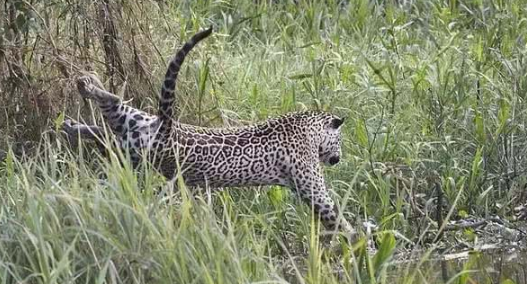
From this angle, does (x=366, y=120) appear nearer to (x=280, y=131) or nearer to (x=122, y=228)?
(x=280, y=131)

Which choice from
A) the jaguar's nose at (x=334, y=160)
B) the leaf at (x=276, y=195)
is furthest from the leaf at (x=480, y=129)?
the leaf at (x=276, y=195)

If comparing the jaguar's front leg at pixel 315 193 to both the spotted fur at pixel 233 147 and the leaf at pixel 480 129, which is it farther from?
the leaf at pixel 480 129

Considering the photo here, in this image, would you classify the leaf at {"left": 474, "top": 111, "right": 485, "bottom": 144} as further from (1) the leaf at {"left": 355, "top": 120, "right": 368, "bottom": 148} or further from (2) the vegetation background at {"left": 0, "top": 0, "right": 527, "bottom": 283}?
(1) the leaf at {"left": 355, "top": 120, "right": 368, "bottom": 148}

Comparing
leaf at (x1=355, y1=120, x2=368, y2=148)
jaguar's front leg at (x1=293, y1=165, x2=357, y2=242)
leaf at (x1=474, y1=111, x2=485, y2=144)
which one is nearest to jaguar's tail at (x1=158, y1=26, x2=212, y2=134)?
jaguar's front leg at (x1=293, y1=165, x2=357, y2=242)

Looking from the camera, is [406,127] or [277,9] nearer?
[406,127]

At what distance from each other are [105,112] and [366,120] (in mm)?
2087

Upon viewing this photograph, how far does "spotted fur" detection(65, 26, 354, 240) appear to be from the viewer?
6.63m

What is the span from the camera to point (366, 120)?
327 inches

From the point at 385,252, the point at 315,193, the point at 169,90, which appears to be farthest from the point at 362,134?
the point at 385,252

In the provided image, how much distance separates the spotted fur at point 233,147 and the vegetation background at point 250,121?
14cm

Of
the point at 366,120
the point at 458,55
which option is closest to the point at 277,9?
the point at 458,55

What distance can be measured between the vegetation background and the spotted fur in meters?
0.14

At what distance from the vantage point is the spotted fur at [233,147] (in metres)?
6.63

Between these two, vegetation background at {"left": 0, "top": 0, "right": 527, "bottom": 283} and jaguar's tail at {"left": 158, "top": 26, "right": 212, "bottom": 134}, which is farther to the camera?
jaguar's tail at {"left": 158, "top": 26, "right": 212, "bottom": 134}
